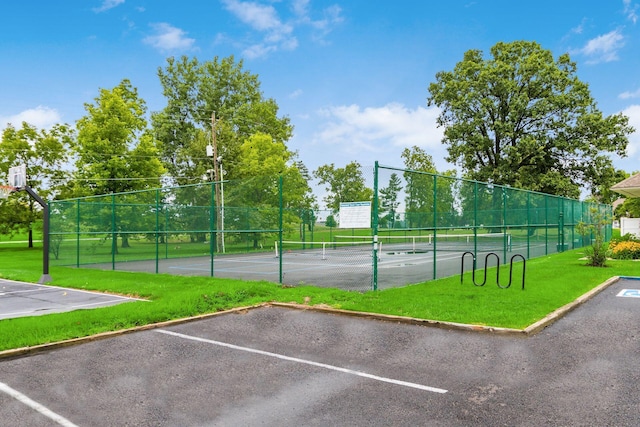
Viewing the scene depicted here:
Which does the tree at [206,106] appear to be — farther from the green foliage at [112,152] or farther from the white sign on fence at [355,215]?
the white sign on fence at [355,215]

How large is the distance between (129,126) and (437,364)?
33.0m

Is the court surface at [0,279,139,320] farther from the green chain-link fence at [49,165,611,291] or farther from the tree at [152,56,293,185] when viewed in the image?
the tree at [152,56,293,185]

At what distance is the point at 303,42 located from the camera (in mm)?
25141

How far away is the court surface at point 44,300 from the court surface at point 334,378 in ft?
11.1

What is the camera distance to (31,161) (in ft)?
123

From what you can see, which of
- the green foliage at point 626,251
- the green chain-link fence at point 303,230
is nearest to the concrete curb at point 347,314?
the green chain-link fence at point 303,230

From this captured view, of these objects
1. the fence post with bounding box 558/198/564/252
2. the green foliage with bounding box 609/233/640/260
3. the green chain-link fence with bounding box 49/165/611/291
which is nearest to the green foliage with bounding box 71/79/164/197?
the green chain-link fence with bounding box 49/165/611/291

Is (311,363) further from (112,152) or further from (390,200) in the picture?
(112,152)

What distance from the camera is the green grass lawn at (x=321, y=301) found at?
736 cm

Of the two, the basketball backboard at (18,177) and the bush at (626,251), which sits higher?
the basketball backboard at (18,177)

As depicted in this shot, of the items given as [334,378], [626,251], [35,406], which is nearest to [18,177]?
[35,406]

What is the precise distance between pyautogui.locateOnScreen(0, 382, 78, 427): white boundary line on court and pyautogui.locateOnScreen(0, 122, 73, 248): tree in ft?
116

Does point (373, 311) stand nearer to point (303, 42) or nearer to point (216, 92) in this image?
point (303, 42)

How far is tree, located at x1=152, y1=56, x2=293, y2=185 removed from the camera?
5000cm
